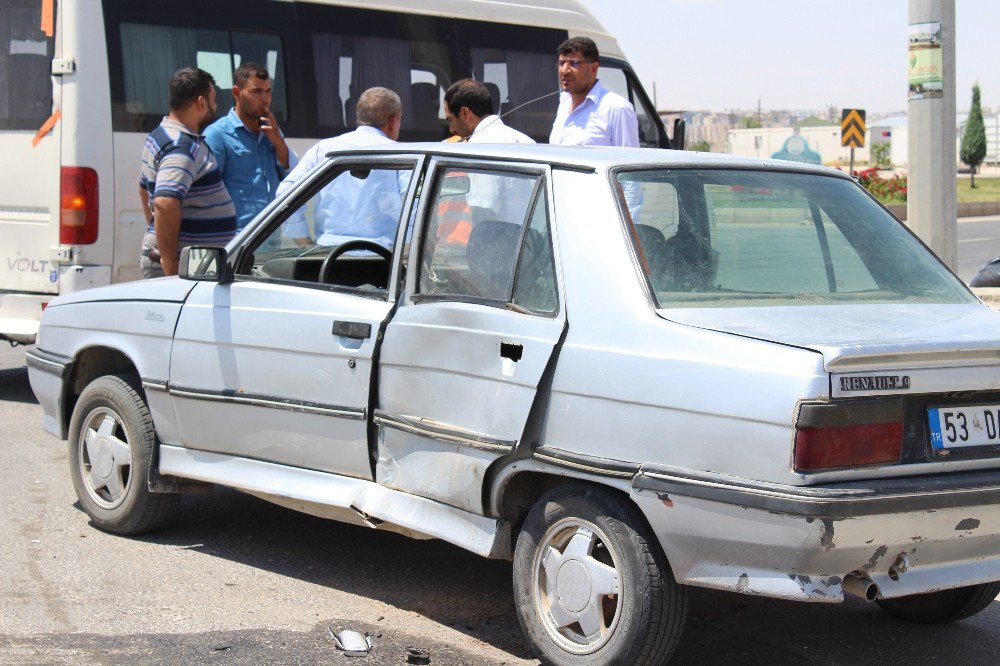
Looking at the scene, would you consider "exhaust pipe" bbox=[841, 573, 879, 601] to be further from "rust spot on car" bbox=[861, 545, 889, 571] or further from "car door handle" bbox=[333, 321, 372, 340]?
"car door handle" bbox=[333, 321, 372, 340]

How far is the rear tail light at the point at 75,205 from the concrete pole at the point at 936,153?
588 centimetres

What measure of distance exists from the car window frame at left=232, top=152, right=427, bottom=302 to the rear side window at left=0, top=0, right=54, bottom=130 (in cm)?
452

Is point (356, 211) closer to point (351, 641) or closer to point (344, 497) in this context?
point (344, 497)

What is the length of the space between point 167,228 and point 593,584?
13.5 ft

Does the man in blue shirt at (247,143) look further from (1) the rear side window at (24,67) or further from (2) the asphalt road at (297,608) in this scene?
(2) the asphalt road at (297,608)

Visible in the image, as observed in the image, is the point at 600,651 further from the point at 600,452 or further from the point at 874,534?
the point at 874,534

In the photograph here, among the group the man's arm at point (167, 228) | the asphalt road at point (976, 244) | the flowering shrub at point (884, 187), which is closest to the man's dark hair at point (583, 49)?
the man's arm at point (167, 228)

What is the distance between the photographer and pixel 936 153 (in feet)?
33.9

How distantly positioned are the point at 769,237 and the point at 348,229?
5.77ft

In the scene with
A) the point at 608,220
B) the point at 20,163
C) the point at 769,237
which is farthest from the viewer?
the point at 20,163

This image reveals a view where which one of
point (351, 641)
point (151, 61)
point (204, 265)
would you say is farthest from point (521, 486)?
point (151, 61)

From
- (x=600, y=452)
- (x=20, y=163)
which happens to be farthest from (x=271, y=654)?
(x=20, y=163)

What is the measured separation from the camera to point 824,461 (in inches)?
142

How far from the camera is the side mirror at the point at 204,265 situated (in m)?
5.41
